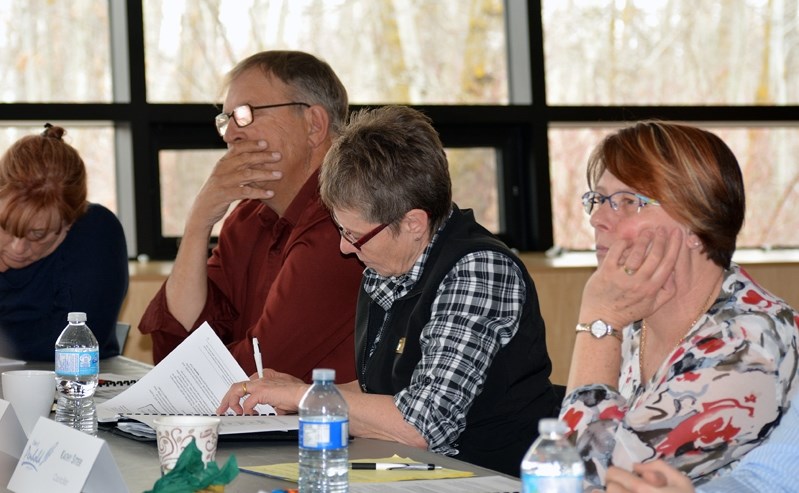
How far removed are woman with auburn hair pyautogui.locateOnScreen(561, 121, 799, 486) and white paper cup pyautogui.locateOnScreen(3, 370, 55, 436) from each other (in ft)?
3.04

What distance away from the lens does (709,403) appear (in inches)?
61.3

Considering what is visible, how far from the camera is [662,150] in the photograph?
5.70ft

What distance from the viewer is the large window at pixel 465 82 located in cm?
429

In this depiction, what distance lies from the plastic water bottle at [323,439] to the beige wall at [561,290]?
8.60 ft

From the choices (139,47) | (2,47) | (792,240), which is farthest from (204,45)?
(792,240)

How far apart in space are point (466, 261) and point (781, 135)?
3415 mm

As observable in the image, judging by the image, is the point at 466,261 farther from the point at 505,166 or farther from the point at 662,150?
the point at 505,166

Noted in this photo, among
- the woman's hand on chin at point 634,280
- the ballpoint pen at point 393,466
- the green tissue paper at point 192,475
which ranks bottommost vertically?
the ballpoint pen at point 393,466

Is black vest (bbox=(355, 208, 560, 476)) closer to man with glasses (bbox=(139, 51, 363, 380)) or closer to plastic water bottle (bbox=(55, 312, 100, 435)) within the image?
man with glasses (bbox=(139, 51, 363, 380))

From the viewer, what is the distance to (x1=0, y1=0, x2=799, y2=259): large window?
4285 mm

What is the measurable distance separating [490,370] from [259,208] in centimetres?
122

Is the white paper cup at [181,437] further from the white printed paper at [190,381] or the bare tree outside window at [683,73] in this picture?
the bare tree outside window at [683,73]

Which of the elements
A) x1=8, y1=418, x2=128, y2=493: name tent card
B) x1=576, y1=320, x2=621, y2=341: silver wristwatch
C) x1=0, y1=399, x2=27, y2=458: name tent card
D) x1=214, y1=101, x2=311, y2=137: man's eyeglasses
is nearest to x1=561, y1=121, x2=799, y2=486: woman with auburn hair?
x1=576, y1=320, x2=621, y2=341: silver wristwatch

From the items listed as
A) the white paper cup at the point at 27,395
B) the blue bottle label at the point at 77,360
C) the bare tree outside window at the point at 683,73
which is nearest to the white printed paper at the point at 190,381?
the blue bottle label at the point at 77,360
